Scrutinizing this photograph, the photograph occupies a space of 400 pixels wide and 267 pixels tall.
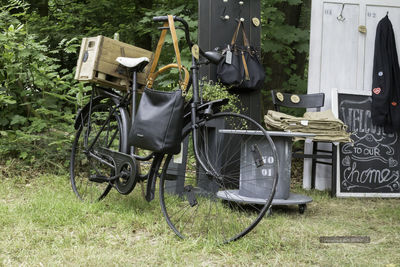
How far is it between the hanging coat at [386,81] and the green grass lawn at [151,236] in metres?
1.08

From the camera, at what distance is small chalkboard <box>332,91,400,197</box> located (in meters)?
4.89

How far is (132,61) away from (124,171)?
0.82 m

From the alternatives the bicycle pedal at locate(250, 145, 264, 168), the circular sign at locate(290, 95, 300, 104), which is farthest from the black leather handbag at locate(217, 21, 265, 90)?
the bicycle pedal at locate(250, 145, 264, 168)

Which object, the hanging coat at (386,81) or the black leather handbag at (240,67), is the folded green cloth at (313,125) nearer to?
the black leather handbag at (240,67)

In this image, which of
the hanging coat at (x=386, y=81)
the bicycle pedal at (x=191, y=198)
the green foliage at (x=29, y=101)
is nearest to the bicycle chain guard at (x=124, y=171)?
the bicycle pedal at (x=191, y=198)

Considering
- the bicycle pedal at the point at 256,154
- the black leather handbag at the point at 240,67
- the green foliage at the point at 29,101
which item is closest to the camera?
the bicycle pedal at the point at 256,154

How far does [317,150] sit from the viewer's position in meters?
5.01

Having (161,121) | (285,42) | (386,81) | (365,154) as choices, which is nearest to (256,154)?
(161,121)

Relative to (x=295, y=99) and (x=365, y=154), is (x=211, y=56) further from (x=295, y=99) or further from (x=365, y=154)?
(x=365, y=154)

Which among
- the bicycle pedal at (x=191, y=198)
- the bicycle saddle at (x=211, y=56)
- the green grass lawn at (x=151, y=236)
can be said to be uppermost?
the bicycle saddle at (x=211, y=56)

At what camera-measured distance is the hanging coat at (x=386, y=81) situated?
491 cm

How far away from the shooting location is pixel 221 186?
9.54 feet

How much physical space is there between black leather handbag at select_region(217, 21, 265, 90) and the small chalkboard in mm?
1054

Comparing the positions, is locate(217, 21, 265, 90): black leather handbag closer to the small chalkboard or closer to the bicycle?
the bicycle
